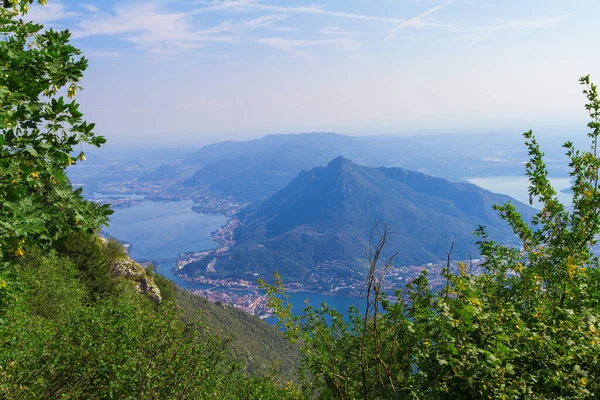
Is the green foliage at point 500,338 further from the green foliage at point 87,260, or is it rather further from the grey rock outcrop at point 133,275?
the grey rock outcrop at point 133,275

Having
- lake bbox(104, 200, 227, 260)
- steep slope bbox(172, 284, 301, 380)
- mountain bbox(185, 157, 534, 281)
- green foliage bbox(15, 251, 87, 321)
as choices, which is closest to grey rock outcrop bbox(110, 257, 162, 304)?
green foliage bbox(15, 251, 87, 321)

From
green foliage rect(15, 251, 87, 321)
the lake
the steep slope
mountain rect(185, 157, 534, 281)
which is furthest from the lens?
the lake

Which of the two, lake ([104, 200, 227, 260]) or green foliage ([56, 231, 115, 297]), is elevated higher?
green foliage ([56, 231, 115, 297])

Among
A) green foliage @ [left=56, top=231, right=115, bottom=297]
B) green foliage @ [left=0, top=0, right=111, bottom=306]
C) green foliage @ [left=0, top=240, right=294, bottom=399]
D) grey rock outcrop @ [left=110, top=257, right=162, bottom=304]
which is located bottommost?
grey rock outcrop @ [left=110, top=257, right=162, bottom=304]

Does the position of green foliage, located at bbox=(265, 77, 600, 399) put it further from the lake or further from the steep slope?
the lake

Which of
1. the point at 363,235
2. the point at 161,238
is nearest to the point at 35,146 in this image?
the point at 363,235

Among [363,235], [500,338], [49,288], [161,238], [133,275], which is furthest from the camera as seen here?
[363,235]

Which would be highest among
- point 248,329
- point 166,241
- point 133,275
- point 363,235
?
point 133,275

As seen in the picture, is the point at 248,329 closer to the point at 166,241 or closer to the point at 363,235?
the point at 363,235

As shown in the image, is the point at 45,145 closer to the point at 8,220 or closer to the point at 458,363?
the point at 8,220

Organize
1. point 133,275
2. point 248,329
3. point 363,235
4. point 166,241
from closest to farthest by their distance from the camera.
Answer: point 133,275, point 248,329, point 166,241, point 363,235

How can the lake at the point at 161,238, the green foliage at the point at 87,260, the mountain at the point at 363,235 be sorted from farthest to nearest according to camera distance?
the lake at the point at 161,238 → the mountain at the point at 363,235 → the green foliage at the point at 87,260

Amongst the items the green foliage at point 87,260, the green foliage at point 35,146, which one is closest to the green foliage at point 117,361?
the green foliage at point 35,146
